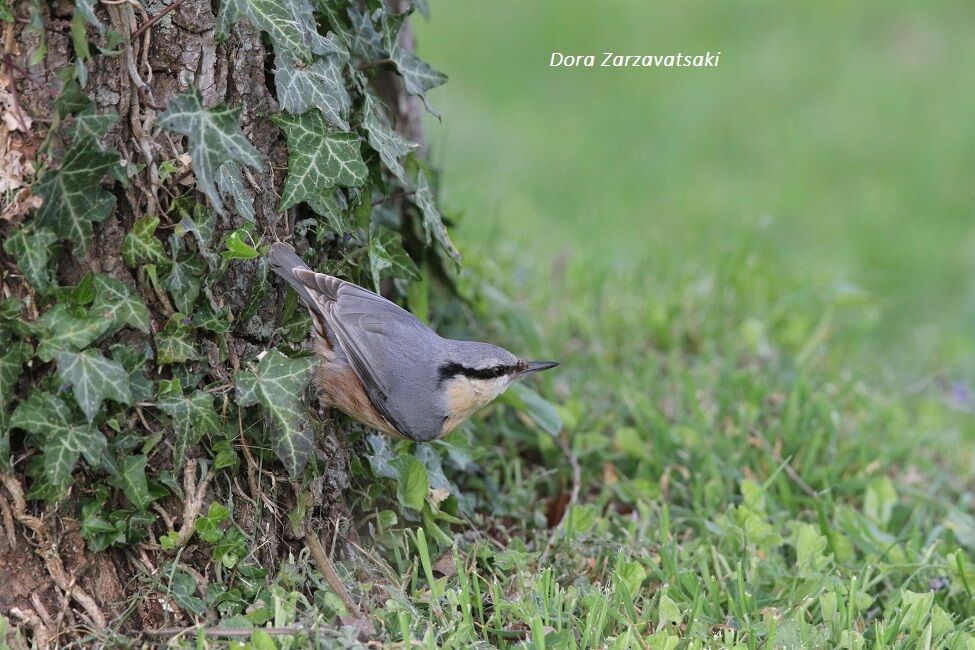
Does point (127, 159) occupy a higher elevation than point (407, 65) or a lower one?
lower

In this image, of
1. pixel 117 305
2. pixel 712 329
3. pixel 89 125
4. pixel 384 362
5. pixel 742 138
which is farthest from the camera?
pixel 742 138

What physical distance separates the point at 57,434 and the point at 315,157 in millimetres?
872

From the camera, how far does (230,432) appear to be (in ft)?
8.45

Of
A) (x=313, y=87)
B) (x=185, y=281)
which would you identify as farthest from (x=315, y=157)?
(x=185, y=281)

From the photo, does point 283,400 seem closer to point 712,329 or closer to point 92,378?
point 92,378

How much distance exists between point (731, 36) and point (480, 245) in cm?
489

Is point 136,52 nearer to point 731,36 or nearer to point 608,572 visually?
point 608,572

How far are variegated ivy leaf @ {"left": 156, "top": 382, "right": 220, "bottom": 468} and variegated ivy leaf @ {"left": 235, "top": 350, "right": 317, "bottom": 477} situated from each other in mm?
77

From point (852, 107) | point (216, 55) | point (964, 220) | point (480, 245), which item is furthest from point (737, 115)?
point (216, 55)

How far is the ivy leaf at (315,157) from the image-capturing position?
261 cm

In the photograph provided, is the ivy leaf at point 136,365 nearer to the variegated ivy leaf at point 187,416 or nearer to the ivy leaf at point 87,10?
the variegated ivy leaf at point 187,416

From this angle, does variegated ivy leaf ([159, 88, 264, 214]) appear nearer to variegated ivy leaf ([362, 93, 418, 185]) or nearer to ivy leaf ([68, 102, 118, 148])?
ivy leaf ([68, 102, 118, 148])

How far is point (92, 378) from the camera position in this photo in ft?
7.70

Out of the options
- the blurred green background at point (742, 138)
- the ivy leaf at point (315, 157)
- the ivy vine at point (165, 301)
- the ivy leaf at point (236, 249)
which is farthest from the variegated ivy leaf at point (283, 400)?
the blurred green background at point (742, 138)
